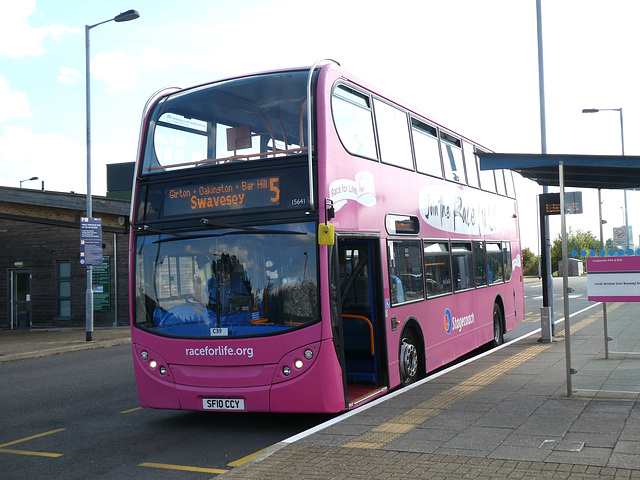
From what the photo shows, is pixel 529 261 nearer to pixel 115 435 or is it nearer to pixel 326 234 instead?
pixel 326 234

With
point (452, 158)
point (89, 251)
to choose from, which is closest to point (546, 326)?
point (452, 158)

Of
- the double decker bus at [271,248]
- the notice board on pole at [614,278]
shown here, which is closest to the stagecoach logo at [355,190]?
the double decker bus at [271,248]

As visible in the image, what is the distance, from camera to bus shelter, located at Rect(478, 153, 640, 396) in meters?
8.54

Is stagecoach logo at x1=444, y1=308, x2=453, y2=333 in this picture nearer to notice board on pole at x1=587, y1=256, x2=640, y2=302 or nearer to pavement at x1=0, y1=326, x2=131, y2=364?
notice board on pole at x1=587, y1=256, x2=640, y2=302

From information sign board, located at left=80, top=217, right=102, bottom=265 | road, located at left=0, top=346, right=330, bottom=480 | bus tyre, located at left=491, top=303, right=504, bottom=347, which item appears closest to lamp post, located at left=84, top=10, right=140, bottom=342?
information sign board, located at left=80, top=217, right=102, bottom=265

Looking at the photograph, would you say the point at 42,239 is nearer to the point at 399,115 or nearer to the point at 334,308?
the point at 399,115

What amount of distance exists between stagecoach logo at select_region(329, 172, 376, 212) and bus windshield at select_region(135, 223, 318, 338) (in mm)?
578

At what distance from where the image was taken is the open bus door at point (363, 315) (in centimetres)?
912

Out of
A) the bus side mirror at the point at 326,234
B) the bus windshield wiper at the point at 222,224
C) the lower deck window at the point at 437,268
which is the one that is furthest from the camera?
the lower deck window at the point at 437,268

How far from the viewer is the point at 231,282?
792cm

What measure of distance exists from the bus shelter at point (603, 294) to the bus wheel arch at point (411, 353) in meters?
2.13

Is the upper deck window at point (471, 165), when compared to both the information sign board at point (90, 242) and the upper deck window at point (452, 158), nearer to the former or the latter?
the upper deck window at point (452, 158)

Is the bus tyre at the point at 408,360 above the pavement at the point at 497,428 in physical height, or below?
above

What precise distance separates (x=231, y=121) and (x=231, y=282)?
209cm
